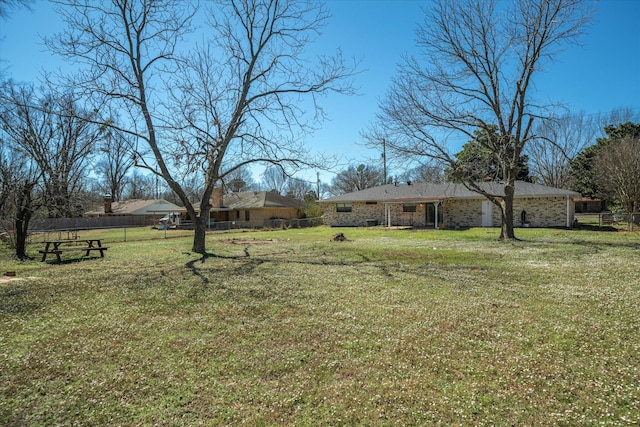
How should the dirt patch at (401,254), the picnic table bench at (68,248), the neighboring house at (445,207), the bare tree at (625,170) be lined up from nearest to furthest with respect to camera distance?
the picnic table bench at (68,248)
the dirt patch at (401,254)
the neighboring house at (445,207)
the bare tree at (625,170)

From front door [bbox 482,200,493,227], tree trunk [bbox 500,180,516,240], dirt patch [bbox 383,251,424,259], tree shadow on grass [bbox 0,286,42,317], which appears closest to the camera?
tree shadow on grass [bbox 0,286,42,317]

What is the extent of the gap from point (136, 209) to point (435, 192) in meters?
40.4

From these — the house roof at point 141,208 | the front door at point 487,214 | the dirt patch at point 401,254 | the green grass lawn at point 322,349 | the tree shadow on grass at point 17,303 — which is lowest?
the green grass lawn at point 322,349

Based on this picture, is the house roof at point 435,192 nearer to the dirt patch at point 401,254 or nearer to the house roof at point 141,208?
the dirt patch at point 401,254

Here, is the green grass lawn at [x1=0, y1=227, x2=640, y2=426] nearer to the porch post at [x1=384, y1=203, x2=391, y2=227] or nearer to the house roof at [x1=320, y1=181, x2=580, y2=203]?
the house roof at [x1=320, y1=181, x2=580, y2=203]

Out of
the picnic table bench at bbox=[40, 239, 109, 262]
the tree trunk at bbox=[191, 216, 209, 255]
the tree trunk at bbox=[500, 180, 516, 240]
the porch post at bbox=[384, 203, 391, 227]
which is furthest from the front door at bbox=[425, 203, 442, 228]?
the picnic table bench at bbox=[40, 239, 109, 262]

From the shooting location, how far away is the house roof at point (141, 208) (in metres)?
44.6

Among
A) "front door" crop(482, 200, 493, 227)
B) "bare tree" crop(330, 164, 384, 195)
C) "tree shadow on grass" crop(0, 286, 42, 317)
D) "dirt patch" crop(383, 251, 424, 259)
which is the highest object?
"bare tree" crop(330, 164, 384, 195)

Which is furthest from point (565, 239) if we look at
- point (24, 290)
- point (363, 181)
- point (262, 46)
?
point (363, 181)

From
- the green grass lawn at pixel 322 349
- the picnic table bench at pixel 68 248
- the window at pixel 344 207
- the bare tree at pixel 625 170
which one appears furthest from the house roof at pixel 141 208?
the bare tree at pixel 625 170

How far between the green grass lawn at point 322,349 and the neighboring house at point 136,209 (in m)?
38.0

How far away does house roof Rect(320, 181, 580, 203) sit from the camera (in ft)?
86.1

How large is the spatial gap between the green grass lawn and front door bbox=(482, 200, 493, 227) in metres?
19.4

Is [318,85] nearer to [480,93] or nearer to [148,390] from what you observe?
[480,93]
